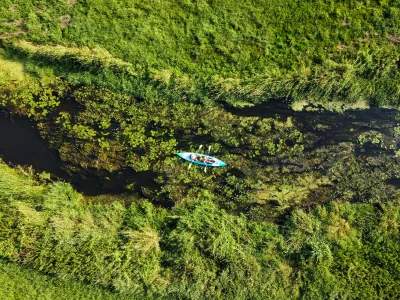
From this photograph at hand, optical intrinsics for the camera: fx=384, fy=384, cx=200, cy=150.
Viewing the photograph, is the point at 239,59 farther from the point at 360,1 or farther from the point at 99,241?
the point at 99,241

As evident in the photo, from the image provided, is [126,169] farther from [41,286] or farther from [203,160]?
[41,286]

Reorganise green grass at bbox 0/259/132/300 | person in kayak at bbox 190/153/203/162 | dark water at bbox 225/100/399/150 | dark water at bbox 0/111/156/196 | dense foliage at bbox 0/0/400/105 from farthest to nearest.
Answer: dark water at bbox 0/111/156/196 → dark water at bbox 225/100/399/150 → person in kayak at bbox 190/153/203/162 → dense foliage at bbox 0/0/400/105 → green grass at bbox 0/259/132/300

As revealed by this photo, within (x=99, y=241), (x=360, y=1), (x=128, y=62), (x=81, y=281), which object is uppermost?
(x=360, y=1)

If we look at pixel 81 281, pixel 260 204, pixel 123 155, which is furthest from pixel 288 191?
pixel 81 281

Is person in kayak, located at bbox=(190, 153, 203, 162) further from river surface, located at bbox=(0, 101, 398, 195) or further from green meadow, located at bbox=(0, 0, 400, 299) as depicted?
river surface, located at bbox=(0, 101, 398, 195)

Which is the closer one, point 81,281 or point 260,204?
point 81,281

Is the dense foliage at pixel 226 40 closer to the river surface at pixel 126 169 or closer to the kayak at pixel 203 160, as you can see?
the river surface at pixel 126 169

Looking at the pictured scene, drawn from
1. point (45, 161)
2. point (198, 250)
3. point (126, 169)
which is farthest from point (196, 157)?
point (45, 161)

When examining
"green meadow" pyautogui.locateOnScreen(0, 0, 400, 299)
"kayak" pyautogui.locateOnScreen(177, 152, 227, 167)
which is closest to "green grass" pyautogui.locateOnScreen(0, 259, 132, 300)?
"green meadow" pyautogui.locateOnScreen(0, 0, 400, 299)
